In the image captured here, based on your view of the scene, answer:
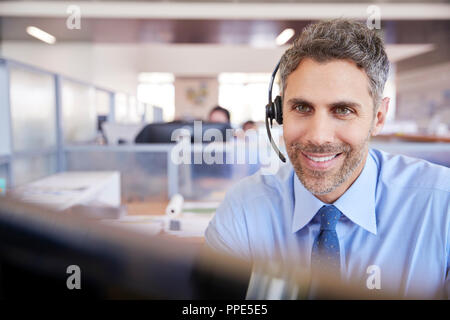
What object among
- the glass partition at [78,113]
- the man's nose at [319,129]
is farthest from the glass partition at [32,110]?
the man's nose at [319,129]

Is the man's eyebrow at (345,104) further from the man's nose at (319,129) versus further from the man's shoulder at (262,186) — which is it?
the man's shoulder at (262,186)

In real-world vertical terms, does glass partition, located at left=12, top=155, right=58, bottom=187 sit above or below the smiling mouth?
below

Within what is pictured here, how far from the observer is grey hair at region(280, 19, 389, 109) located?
0.55m

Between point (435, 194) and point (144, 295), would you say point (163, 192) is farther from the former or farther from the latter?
point (144, 295)

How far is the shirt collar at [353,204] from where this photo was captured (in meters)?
0.60

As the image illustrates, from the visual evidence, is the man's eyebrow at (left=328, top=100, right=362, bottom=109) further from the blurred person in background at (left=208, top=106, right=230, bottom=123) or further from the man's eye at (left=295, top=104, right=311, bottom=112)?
the blurred person in background at (left=208, top=106, right=230, bottom=123)

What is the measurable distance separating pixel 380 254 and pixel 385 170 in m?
0.16

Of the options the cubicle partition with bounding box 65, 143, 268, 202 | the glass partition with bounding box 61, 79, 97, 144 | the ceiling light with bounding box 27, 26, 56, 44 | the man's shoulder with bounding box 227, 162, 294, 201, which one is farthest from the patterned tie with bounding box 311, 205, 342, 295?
the ceiling light with bounding box 27, 26, 56, 44

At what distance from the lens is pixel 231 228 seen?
660 mm

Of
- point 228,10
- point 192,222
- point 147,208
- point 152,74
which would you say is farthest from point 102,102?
point 152,74

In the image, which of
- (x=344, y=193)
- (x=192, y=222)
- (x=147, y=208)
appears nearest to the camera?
(x=344, y=193)

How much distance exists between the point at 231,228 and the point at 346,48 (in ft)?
1.14

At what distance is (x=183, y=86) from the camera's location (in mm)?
9641

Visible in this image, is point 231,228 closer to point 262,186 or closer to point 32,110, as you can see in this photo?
point 262,186
